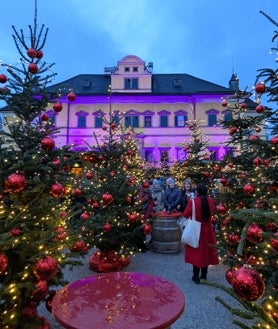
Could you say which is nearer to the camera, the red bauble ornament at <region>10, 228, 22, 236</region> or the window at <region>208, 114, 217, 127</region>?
the red bauble ornament at <region>10, 228, 22, 236</region>

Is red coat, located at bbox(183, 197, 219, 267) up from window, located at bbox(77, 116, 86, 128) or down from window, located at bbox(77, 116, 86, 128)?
down

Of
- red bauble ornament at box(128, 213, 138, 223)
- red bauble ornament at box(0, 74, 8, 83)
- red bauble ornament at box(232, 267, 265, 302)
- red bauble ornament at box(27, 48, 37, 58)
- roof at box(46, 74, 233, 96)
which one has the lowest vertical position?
red bauble ornament at box(128, 213, 138, 223)

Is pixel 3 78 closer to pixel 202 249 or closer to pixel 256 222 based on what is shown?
pixel 256 222

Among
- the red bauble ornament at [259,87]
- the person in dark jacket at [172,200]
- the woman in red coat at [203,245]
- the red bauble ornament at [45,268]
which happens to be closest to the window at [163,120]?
the person in dark jacket at [172,200]

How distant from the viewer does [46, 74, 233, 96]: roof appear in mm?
32312

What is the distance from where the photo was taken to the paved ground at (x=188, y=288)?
4652 millimetres

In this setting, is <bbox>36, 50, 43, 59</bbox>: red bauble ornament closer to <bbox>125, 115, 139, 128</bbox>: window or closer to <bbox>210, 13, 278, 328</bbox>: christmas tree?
<bbox>210, 13, 278, 328</bbox>: christmas tree

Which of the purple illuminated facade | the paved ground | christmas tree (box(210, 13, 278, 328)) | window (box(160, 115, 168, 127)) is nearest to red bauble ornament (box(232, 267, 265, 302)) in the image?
christmas tree (box(210, 13, 278, 328))

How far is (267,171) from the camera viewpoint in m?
4.62

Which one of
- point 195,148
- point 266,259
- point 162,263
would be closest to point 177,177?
point 195,148

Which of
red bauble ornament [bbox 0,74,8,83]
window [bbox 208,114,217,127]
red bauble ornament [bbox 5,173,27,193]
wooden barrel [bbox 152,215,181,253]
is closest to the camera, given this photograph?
red bauble ornament [bbox 5,173,27,193]

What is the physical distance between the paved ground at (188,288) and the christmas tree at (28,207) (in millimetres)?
1325

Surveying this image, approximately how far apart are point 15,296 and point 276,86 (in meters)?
4.68

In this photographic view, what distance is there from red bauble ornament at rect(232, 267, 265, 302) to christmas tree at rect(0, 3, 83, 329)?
85.8 inches
